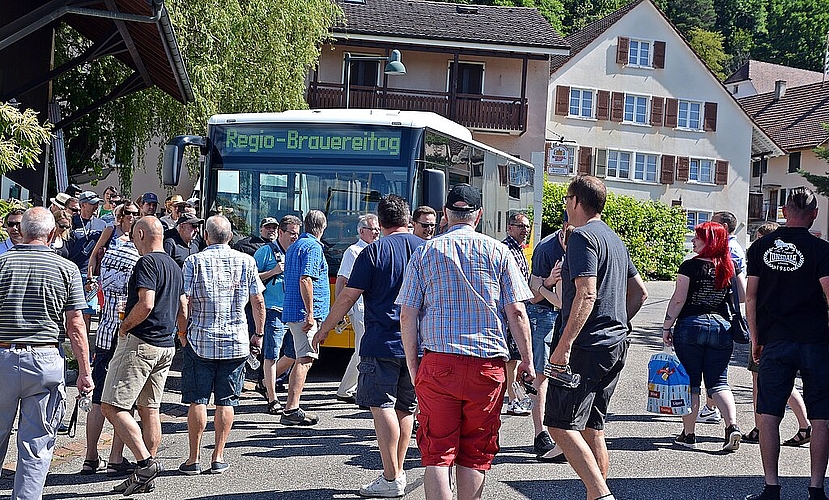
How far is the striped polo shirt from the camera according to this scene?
6.14m

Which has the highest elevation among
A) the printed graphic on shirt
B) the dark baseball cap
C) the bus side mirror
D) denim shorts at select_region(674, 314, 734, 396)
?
the bus side mirror

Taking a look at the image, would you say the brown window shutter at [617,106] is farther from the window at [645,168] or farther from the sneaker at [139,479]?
the sneaker at [139,479]

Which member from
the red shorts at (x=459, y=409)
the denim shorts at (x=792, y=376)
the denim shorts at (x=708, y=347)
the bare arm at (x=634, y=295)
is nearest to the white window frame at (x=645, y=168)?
the denim shorts at (x=708, y=347)

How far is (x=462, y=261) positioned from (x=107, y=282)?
3.26 m

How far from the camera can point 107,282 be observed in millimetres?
7762

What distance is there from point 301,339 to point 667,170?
4240 cm

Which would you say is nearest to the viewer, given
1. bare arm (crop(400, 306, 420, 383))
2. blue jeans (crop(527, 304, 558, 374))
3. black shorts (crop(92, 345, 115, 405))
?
bare arm (crop(400, 306, 420, 383))

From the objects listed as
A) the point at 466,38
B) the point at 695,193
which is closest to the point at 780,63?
the point at 695,193

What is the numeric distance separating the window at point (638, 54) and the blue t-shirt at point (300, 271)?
4151cm

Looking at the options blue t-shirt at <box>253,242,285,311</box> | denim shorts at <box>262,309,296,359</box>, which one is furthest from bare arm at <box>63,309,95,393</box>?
blue t-shirt at <box>253,242,285,311</box>

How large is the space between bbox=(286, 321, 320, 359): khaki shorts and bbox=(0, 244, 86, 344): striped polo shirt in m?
3.48

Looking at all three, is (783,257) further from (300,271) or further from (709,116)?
(709,116)

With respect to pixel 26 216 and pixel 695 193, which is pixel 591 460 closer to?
pixel 26 216

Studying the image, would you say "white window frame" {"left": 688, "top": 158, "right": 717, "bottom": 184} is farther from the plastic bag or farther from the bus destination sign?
the plastic bag
